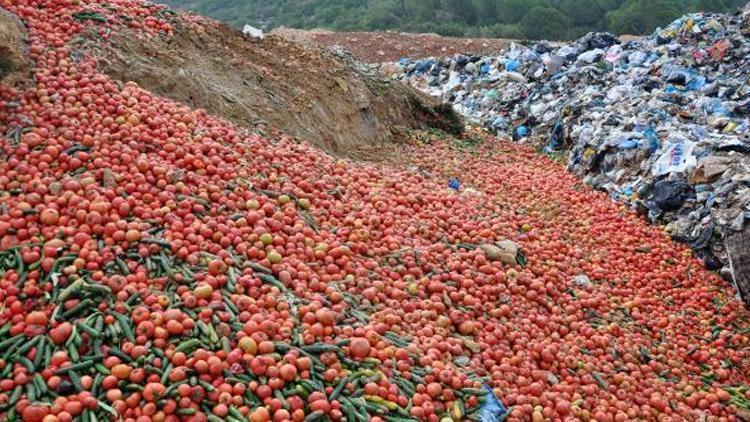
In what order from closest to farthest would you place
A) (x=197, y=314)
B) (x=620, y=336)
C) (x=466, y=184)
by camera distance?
1. (x=197, y=314)
2. (x=620, y=336)
3. (x=466, y=184)

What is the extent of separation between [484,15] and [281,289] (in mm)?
40178

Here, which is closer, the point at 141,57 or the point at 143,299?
the point at 143,299

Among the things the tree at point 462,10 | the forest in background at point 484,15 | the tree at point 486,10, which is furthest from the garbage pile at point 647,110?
the tree at point 462,10

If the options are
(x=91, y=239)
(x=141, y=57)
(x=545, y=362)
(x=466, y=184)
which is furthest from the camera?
(x=466, y=184)

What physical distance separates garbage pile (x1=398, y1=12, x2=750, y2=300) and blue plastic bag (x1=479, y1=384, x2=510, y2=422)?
353cm

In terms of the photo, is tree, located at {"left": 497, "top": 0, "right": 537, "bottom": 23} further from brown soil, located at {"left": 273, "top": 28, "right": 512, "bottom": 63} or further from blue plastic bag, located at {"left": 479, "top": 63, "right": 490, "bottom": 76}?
blue plastic bag, located at {"left": 479, "top": 63, "right": 490, "bottom": 76}

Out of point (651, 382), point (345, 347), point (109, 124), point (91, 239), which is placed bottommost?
point (651, 382)

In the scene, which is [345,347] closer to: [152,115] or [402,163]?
[152,115]

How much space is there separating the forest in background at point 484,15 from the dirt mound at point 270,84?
91.2 feet

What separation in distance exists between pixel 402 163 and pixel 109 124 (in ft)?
13.4

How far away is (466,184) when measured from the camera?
321 inches

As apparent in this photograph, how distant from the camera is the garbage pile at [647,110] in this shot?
289 inches

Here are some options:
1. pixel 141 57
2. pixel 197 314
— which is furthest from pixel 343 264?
pixel 141 57

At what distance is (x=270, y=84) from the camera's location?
796 cm
